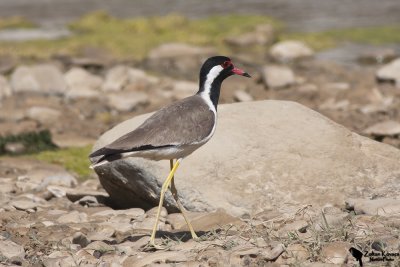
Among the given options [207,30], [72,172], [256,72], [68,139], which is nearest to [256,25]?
[207,30]

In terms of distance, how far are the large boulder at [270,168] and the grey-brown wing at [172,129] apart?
0.91 meters

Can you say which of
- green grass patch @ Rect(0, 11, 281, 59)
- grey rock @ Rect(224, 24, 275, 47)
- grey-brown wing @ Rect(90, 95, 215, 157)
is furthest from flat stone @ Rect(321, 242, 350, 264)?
grey rock @ Rect(224, 24, 275, 47)

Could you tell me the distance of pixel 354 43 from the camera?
22.7 metres

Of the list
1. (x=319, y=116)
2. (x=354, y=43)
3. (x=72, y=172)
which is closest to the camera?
(x=319, y=116)

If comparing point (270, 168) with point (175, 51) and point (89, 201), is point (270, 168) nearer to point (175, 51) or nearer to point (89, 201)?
point (89, 201)

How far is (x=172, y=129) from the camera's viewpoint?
7.72 meters

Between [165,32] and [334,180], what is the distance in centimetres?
1564

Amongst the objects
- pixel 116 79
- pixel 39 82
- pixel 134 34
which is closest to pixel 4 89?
pixel 39 82

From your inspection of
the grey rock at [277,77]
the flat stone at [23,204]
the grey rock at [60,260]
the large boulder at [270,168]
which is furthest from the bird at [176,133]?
the grey rock at [277,77]

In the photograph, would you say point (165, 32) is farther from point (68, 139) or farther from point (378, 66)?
point (68, 139)

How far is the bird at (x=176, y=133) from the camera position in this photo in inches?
294

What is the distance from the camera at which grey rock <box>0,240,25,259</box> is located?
24.3 ft

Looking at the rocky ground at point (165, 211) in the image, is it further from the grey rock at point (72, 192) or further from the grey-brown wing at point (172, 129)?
the grey-brown wing at point (172, 129)

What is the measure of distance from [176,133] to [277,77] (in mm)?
9773
